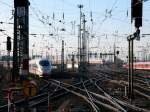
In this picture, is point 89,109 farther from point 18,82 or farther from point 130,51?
point 18,82

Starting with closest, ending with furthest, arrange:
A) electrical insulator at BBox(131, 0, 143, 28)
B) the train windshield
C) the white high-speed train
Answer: electrical insulator at BBox(131, 0, 143, 28)
the white high-speed train
the train windshield

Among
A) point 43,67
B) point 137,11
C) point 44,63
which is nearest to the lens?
point 137,11

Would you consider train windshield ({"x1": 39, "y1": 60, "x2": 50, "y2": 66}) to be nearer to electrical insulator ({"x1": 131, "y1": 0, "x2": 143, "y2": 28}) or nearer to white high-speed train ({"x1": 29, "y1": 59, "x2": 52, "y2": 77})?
white high-speed train ({"x1": 29, "y1": 59, "x2": 52, "y2": 77})

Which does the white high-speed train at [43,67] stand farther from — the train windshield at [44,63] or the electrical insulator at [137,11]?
the electrical insulator at [137,11]

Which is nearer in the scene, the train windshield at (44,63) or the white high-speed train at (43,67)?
the white high-speed train at (43,67)

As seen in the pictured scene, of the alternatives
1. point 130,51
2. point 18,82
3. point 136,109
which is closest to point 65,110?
point 136,109

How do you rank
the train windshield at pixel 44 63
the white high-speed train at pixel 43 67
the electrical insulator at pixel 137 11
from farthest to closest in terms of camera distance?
the train windshield at pixel 44 63 < the white high-speed train at pixel 43 67 < the electrical insulator at pixel 137 11

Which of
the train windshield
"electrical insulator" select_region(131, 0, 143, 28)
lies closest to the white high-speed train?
the train windshield

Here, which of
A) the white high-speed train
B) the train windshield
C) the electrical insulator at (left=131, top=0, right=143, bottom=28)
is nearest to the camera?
the electrical insulator at (left=131, top=0, right=143, bottom=28)

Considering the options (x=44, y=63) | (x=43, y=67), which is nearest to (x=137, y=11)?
(x=43, y=67)

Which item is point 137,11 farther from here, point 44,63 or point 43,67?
point 44,63

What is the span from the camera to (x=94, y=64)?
5994 inches

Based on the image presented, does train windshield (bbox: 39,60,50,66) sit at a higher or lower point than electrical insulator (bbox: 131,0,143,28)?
lower

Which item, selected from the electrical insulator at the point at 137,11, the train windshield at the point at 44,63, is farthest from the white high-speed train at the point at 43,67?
the electrical insulator at the point at 137,11
